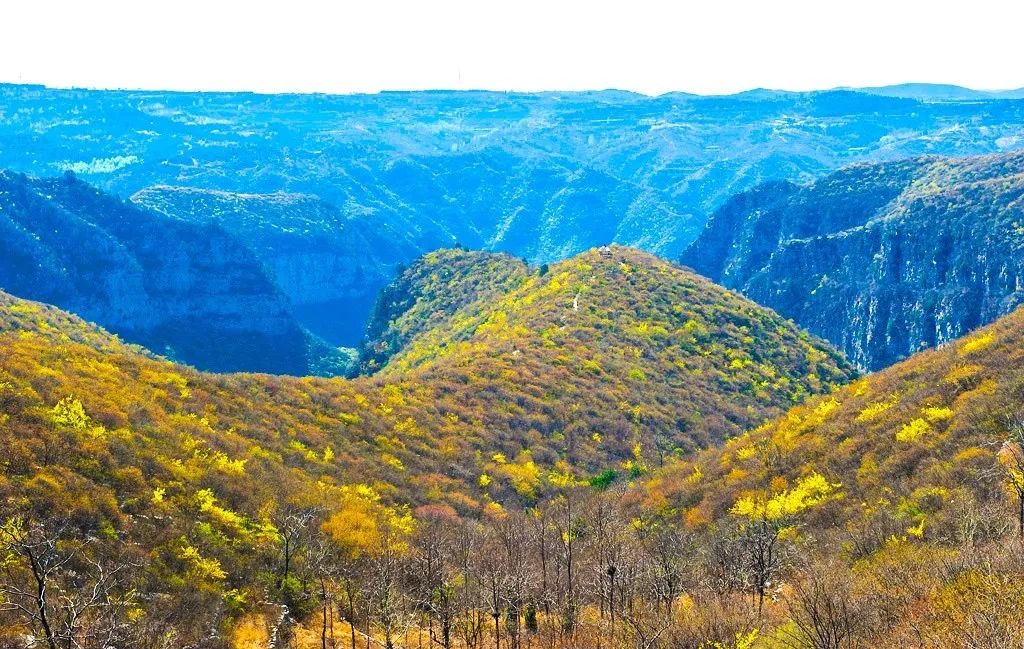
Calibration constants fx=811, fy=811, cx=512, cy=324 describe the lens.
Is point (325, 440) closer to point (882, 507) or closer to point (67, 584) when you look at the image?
point (67, 584)

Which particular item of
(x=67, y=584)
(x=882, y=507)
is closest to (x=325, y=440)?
(x=67, y=584)

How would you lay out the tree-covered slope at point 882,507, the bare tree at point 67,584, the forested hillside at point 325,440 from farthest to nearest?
the forested hillside at point 325,440 < the tree-covered slope at point 882,507 < the bare tree at point 67,584

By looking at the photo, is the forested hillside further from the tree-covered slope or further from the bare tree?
the tree-covered slope

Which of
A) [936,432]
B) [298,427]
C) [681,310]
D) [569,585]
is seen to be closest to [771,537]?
[569,585]

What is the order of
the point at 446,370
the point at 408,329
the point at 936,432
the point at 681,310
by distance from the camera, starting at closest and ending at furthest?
the point at 936,432 < the point at 446,370 < the point at 681,310 < the point at 408,329

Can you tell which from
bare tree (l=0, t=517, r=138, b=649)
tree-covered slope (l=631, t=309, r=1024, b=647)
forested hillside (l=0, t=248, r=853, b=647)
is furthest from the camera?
forested hillside (l=0, t=248, r=853, b=647)

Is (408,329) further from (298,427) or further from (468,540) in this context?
(468,540)

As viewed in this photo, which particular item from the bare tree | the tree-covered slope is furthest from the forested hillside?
the tree-covered slope

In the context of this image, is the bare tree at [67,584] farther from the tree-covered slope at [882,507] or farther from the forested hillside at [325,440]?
the tree-covered slope at [882,507]

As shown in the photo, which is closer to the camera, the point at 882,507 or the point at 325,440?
the point at 882,507

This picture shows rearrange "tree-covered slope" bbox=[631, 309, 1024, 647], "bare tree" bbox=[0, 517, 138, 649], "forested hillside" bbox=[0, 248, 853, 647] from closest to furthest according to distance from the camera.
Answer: "bare tree" bbox=[0, 517, 138, 649] < "tree-covered slope" bbox=[631, 309, 1024, 647] < "forested hillside" bbox=[0, 248, 853, 647]

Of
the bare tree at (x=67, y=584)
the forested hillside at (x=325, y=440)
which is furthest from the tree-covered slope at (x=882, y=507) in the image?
the bare tree at (x=67, y=584)
